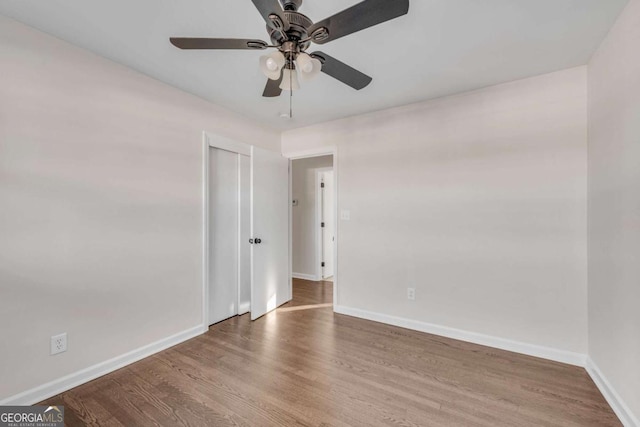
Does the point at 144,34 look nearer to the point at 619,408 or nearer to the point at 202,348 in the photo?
the point at 202,348

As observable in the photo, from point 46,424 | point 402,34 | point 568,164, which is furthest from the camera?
point 568,164

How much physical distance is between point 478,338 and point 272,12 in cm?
300

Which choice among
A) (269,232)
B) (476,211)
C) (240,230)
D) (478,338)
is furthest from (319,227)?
(478,338)

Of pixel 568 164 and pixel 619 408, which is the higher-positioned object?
pixel 568 164

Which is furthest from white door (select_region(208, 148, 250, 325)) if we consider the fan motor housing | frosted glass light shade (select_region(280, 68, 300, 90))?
the fan motor housing

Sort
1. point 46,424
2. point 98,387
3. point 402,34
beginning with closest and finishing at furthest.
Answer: point 46,424 → point 402,34 → point 98,387

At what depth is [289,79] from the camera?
163cm

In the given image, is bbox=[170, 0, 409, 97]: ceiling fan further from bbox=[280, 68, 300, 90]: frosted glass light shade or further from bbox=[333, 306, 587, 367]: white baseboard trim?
bbox=[333, 306, 587, 367]: white baseboard trim

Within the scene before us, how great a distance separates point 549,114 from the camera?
2.27 metres

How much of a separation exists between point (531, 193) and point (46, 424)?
3809mm

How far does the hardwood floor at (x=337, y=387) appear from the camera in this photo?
1637mm

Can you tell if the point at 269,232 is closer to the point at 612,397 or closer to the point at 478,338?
the point at 478,338

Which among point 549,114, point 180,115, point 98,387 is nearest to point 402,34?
point 549,114

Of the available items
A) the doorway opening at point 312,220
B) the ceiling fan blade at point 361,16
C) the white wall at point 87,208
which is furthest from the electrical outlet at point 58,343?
the doorway opening at point 312,220
